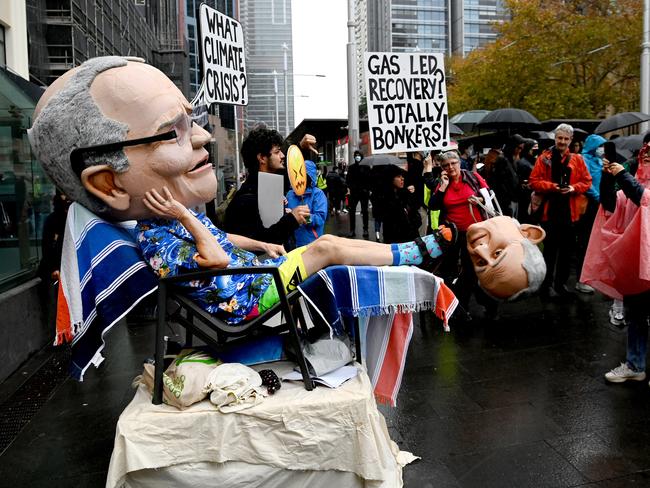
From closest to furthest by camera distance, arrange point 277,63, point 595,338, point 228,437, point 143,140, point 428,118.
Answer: point 228,437 < point 143,140 < point 595,338 < point 428,118 < point 277,63

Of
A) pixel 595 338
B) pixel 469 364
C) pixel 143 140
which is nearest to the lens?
pixel 143 140

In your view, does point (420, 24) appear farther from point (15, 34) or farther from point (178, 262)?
point (178, 262)

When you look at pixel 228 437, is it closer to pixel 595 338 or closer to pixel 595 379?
pixel 595 379

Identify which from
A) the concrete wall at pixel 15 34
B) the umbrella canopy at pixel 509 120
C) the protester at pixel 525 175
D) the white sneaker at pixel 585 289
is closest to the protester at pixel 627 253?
the white sneaker at pixel 585 289

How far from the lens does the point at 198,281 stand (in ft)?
8.43

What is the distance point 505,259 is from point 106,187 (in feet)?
5.52

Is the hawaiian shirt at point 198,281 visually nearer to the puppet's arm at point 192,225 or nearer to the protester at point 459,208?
the puppet's arm at point 192,225

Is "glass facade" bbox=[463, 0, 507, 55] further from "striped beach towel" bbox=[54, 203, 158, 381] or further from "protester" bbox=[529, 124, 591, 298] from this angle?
"striped beach towel" bbox=[54, 203, 158, 381]

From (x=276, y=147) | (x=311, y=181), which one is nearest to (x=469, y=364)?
(x=311, y=181)

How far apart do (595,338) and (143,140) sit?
4771mm

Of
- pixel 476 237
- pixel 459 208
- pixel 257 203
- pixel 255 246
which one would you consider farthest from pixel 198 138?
pixel 459 208

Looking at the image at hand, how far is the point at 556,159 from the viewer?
7184 mm

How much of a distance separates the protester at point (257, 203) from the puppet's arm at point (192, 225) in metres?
1.69

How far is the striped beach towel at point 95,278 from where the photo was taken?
2.50 m
